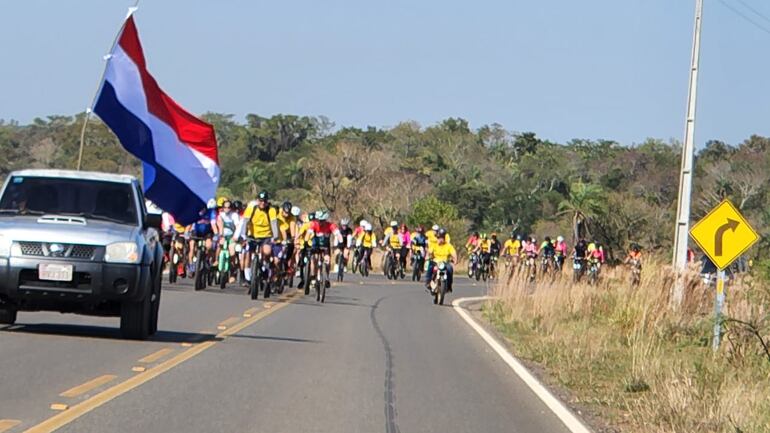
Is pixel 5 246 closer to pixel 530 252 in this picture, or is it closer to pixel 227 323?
pixel 227 323

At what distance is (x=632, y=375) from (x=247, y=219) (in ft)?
39.5

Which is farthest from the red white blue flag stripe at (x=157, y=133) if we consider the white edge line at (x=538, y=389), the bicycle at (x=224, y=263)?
the white edge line at (x=538, y=389)

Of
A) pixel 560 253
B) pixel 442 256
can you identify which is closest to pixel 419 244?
pixel 560 253

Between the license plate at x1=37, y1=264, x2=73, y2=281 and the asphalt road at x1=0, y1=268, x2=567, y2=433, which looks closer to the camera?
the asphalt road at x1=0, y1=268, x2=567, y2=433

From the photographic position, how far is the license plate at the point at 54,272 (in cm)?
1412

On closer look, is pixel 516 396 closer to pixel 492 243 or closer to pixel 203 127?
pixel 203 127

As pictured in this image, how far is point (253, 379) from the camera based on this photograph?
12664 mm

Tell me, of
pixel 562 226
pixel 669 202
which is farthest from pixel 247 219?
pixel 669 202

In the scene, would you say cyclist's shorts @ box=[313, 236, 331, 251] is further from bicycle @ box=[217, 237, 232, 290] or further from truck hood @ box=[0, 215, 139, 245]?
truck hood @ box=[0, 215, 139, 245]

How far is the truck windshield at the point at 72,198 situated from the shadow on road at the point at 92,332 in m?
1.40

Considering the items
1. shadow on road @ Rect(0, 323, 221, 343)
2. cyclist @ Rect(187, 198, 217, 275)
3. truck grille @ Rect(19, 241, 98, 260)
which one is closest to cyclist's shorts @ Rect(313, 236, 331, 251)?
cyclist @ Rect(187, 198, 217, 275)

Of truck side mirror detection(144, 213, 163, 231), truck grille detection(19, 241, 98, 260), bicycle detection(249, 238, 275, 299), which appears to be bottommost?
bicycle detection(249, 238, 275, 299)

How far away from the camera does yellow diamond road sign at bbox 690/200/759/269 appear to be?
19.0 metres

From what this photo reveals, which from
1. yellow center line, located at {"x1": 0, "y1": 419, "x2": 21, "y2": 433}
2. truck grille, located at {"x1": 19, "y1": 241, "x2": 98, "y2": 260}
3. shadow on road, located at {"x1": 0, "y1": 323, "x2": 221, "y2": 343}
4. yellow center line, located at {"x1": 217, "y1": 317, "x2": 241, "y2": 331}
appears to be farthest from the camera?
yellow center line, located at {"x1": 217, "y1": 317, "x2": 241, "y2": 331}
